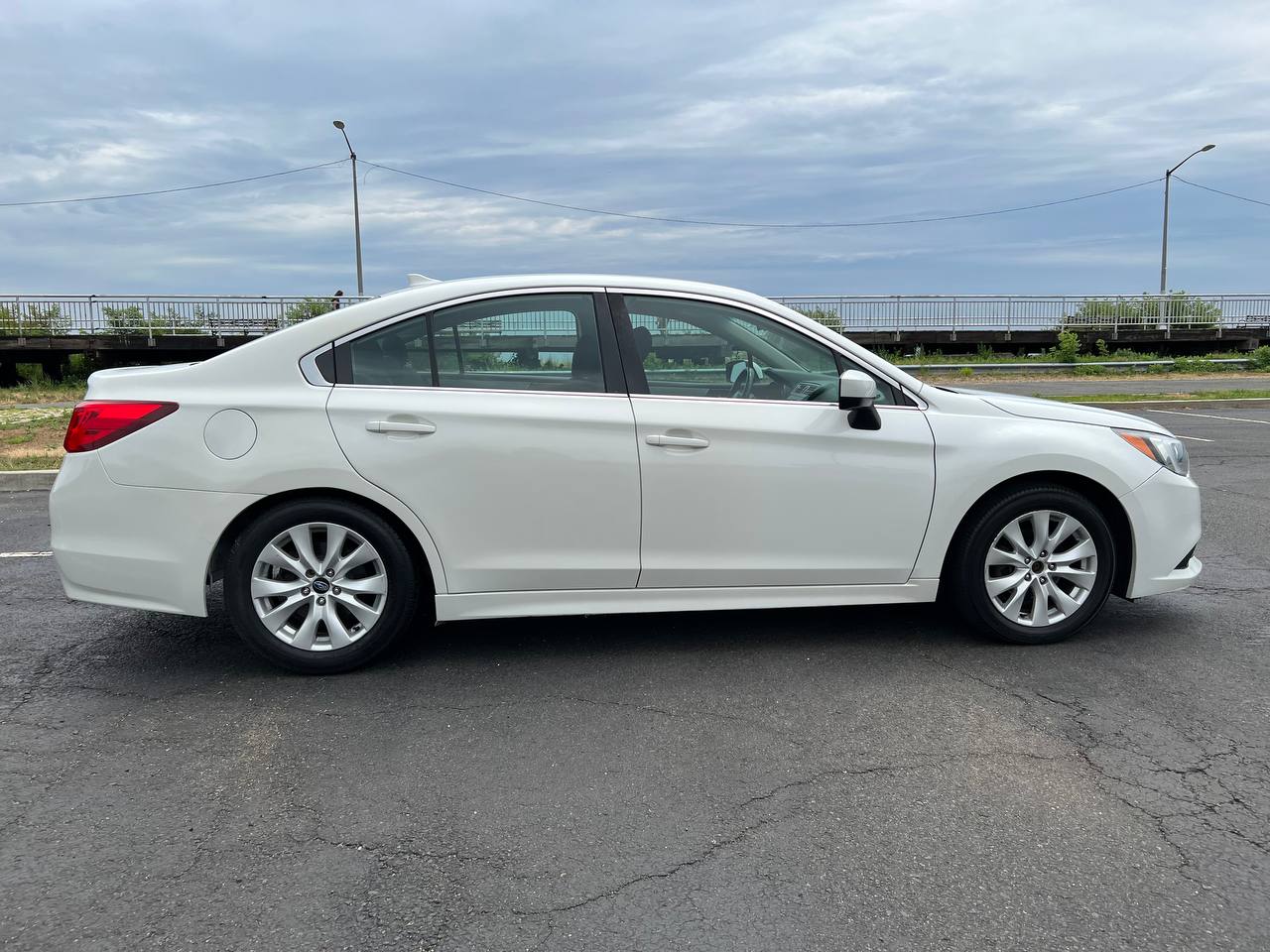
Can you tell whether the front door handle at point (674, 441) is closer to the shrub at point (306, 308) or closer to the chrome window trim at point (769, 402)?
the chrome window trim at point (769, 402)

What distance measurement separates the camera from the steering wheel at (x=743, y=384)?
4.45 m

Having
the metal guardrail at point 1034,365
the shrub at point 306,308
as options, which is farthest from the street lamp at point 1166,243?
the shrub at point 306,308

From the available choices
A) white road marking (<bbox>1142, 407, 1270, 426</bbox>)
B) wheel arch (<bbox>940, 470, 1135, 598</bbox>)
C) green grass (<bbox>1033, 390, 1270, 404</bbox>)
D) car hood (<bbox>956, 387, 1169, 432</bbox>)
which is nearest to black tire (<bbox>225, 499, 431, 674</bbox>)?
wheel arch (<bbox>940, 470, 1135, 598</bbox>)

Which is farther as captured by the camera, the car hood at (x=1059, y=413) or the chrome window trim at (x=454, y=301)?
the car hood at (x=1059, y=413)

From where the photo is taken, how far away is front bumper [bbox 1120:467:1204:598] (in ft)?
15.1

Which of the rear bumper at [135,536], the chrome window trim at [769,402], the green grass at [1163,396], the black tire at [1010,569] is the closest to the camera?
the rear bumper at [135,536]

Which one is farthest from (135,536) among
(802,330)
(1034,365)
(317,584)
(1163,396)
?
(1034,365)

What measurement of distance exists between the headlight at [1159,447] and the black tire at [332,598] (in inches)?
130

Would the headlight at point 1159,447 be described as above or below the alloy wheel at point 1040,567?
above

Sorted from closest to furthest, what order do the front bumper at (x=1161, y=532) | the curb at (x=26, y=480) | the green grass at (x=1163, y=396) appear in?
the front bumper at (x=1161, y=532)
the curb at (x=26, y=480)
the green grass at (x=1163, y=396)

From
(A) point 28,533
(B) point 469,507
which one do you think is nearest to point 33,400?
(A) point 28,533

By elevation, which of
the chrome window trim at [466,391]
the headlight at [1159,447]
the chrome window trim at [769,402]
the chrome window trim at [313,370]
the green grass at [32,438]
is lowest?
the green grass at [32,438]

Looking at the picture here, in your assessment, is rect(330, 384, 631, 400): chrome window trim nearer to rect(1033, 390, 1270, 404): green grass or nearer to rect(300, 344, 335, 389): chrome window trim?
rect(300, 344, 335, 389): chrome window trim

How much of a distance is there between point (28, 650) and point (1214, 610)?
5806 mm
